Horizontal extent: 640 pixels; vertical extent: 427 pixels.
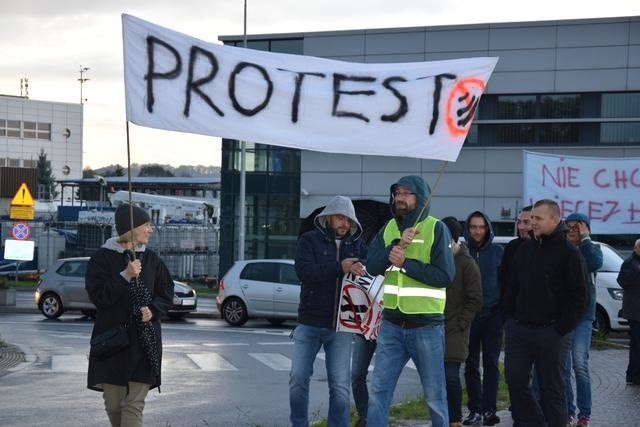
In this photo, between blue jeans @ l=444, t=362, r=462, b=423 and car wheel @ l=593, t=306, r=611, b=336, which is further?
car wheel @ l=593, t=306, r=611, b=336

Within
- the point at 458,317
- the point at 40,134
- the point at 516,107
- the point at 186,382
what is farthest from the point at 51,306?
the point at 40,134

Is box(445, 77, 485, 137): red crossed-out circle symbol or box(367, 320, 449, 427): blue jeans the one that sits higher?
box(445, 77, 485, 137): red crossed-out circle symbol

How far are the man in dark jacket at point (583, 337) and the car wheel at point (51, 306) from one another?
1679 cm

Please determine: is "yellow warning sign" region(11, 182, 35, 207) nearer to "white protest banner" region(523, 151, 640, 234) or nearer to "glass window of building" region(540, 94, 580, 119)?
"glass window of building" region(540, 94, 580, 119)

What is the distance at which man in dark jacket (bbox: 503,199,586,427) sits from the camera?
25.2ft

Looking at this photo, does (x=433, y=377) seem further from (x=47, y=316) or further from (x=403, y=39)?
(x=403, y=39)

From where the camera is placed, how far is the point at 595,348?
16906mm

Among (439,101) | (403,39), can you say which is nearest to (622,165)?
(439,101)

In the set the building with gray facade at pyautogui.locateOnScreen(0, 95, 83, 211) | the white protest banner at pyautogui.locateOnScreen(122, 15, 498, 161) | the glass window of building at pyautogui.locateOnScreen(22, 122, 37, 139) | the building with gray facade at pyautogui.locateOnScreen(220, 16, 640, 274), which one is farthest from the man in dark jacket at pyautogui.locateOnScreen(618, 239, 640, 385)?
the glass window of building at pyautogui.locateOnScreen(22, 122, 37, 139)

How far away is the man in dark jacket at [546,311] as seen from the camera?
25.2 ft

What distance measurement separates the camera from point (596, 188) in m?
16.9

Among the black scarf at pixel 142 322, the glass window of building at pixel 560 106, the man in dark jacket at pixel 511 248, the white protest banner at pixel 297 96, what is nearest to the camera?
the black scarf at pixel 142 322

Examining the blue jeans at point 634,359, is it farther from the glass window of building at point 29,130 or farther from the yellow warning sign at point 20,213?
the glass window of building at point 29,130

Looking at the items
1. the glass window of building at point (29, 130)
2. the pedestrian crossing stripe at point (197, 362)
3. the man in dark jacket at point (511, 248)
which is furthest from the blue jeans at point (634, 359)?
the glass window of building at point (29, 130)
